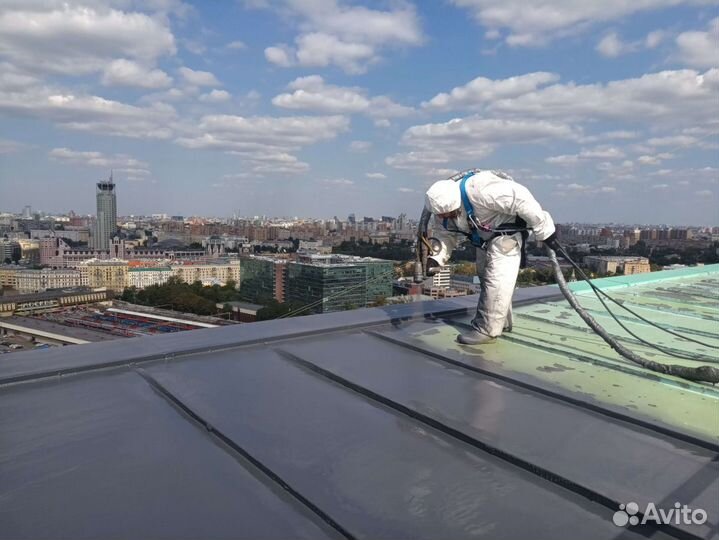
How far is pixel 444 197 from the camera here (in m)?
2.58

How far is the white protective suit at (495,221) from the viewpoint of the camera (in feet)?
8.38

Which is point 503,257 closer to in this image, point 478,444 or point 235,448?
point 478,444

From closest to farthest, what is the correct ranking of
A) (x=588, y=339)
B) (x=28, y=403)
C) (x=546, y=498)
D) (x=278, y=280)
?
(x=546, y=498) → (x=28, y=403) → (x=588, y=339) → (x=278, y=280)

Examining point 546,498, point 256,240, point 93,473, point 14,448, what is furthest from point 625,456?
point 256,240

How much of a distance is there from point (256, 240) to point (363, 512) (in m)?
81.8

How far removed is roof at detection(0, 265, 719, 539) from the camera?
113 cm

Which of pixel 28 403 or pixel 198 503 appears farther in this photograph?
pixel 28 403

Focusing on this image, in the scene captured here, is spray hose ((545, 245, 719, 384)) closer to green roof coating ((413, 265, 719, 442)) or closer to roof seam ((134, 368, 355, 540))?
green roof coating ((413, 265, 719, 442))

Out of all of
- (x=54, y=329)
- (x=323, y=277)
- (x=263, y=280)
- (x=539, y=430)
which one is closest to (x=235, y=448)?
(x=539, y=430)

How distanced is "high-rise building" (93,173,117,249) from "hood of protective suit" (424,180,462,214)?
75.2 meters

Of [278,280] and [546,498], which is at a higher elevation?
[546,498]

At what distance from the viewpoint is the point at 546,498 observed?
48.1 inches

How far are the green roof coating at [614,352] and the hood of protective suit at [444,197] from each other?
0.68m

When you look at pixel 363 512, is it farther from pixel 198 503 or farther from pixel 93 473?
pixel 93 473
